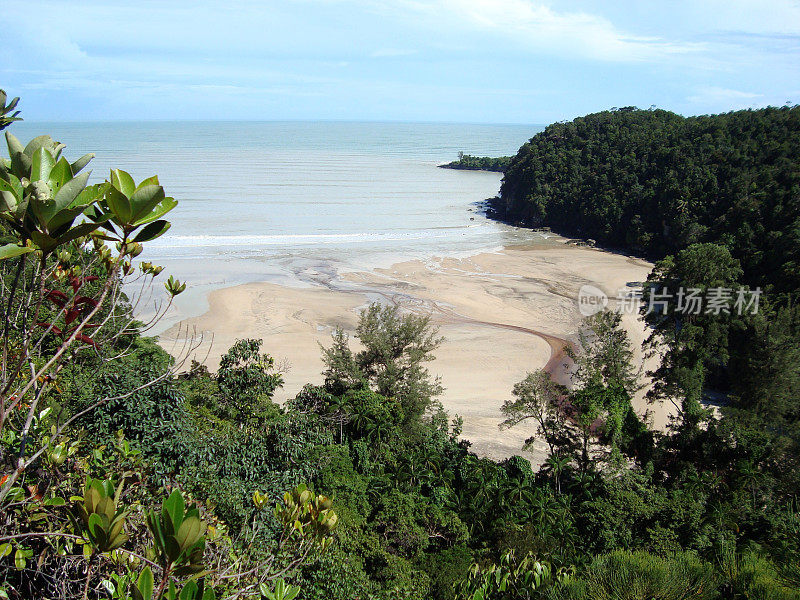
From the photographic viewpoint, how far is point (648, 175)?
1783 inches

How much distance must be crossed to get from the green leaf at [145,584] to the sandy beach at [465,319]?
1287cm

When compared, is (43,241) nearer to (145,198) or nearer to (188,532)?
(145,198)

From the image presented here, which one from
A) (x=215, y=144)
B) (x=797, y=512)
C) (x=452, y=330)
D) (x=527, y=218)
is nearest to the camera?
(x=797, y=512)

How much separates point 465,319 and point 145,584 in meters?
22.6

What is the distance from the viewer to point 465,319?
24.2m

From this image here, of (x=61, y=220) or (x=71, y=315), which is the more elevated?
(x=61, y=220)

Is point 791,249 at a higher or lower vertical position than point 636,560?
higher

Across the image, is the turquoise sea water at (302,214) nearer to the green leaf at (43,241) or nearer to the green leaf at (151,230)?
the green leaf at (151,230)

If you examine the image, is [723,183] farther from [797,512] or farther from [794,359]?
[797,512]

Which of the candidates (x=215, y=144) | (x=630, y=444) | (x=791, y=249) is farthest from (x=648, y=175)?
(x=215, y=144)

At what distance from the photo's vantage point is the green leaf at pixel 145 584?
181 centimetres

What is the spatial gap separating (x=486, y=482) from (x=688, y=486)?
3.91m

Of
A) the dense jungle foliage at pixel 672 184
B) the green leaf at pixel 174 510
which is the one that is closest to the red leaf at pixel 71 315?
the green leaf at pixel 174 510

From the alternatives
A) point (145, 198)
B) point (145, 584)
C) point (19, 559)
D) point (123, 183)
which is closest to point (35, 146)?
point (123, 183)
